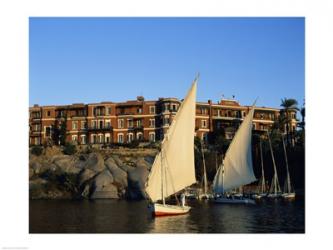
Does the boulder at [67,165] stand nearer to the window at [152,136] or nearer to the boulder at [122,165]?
the boulder at [122,165]

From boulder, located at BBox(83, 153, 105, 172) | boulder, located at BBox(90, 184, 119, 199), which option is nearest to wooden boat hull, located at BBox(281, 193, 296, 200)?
boulder, located at BBox(90, 184, 119, 199)

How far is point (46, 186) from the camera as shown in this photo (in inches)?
1837

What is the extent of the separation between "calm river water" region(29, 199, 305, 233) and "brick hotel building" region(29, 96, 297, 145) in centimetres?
2573

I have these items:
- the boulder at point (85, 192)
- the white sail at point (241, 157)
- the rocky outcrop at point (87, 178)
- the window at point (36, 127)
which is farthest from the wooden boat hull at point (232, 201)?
the window at point (36, 127)

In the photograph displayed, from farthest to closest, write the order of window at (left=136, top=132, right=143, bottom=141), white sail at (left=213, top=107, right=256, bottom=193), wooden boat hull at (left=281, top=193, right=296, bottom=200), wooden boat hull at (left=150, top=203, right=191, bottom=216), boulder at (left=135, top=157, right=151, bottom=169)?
1. window at (left=136, top=132, right=143, bottom=141)
2. boulder at (left=135, top=157, right=151, bottom=169)
3. wooden boat hull at (left=281, top=193, right=296, bottom=200)
4. white sail at (left=213, top=107, right=256, bottom=193)
5. wooden boat hull at (left=150, top=203, right=191, bottom=216)

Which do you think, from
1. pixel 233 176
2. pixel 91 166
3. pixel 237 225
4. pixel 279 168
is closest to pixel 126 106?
pixel 91 166

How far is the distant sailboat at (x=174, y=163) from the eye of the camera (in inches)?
1110

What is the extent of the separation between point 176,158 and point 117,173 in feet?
61.2

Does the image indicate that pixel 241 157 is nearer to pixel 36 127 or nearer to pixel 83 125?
pixel 83 125

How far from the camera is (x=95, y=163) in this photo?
48094 mm

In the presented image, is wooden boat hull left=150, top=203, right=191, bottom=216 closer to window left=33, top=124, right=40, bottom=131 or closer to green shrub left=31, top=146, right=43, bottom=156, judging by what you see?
green shrub left=31, top=146, right=43, bottom=156

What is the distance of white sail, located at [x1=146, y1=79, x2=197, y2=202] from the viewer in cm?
2831
